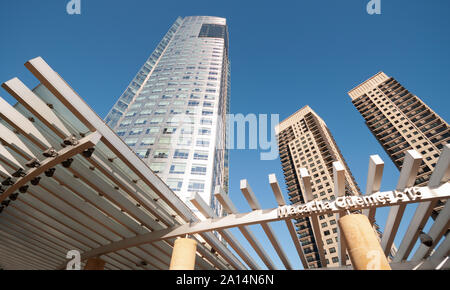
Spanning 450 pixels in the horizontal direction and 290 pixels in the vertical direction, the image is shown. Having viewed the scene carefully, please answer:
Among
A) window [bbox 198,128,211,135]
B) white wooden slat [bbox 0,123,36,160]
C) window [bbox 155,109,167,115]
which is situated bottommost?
white wooden slat [bbox 0,123,36,160]

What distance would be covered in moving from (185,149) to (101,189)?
34532 mm

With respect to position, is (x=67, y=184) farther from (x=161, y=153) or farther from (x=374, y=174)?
(x=161, y=153)

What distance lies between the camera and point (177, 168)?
39156mm

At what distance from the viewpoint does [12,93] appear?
578 cm

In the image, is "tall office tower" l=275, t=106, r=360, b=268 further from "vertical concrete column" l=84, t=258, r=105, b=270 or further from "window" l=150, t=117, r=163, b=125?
"vertical concrete column" l=84, t=258, r=105, b=270

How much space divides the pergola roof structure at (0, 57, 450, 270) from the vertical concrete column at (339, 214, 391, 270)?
473 millimetres

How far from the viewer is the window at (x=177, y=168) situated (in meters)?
38.7

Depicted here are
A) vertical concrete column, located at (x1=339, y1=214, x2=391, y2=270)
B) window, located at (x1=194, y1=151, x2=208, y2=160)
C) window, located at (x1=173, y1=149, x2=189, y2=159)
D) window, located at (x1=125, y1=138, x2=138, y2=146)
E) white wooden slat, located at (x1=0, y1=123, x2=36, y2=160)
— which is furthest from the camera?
window, located at (x1=125, y1=138, x2=138, y2=146)

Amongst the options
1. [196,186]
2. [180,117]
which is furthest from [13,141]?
[180,117]

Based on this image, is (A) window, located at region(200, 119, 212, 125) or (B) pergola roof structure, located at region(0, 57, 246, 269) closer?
(B) pergola roof structure, located at region(0, 57, 246, 269)

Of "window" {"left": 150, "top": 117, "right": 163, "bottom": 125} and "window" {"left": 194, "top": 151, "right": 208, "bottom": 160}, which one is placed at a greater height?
"window" {"left": 150, "top": 117, "right": 163, "bottom": 125}

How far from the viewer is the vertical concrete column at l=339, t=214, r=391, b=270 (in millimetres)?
5953

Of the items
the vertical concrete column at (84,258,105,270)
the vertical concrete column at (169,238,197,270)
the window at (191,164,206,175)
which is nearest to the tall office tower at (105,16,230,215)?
the window at (191,164,206,175)
